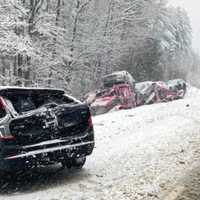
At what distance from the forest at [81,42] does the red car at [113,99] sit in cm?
442

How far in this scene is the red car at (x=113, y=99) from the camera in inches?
986

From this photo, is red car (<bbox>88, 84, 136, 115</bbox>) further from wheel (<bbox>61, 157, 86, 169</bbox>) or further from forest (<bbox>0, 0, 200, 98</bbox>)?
wheel (<bbox>61, 157, 86, 169</bbox>)

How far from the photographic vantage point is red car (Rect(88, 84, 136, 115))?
25047 mm

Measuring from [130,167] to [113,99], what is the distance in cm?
1612

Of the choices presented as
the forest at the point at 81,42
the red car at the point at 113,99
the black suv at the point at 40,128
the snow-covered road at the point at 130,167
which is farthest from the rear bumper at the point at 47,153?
the forest at the point at 81,42

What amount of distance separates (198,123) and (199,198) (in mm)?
6799

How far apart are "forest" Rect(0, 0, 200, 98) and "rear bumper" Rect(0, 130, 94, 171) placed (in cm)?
1723

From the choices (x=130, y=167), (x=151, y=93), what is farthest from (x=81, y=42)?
(x=130, y=167)

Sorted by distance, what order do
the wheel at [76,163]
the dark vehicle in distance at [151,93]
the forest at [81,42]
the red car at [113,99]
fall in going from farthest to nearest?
the dark vehicle in distance at [151,93] → the forest at [81,42] → the red car at [113,99] → the wheel at [76,163]

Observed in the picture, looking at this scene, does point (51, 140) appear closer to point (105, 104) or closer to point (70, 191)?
point (70, 191)

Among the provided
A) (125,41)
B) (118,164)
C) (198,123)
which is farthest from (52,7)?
(118,164)

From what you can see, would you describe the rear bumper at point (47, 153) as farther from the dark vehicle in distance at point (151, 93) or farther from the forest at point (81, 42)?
the dark vehicle in distance at point (151, 93)

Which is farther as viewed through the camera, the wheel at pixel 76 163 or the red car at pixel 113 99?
the red car at pixel 113 99

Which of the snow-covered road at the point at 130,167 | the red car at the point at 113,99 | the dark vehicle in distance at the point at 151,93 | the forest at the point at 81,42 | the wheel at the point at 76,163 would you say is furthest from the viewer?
the dark vehicle in distance at the point at 151,93
